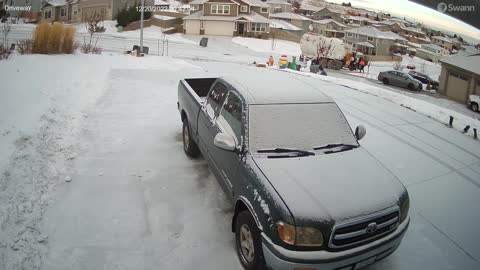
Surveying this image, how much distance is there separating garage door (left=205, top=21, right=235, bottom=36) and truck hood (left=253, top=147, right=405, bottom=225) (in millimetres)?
45457

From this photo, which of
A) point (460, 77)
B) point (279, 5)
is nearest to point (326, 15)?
point (279, 5)

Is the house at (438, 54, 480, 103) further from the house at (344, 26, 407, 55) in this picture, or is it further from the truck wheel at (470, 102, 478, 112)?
the house at (344, 26, 407, 55)

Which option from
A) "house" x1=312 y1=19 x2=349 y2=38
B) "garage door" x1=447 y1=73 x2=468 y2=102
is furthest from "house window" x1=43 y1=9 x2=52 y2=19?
"garage door" x1=447 y1=73 x2=468 y2=102

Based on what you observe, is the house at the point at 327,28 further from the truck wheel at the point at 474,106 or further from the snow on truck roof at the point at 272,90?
the snow on truck roof at the point at 272,90

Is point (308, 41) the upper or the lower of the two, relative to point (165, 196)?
upper

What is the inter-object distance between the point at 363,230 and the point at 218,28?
1839 inches

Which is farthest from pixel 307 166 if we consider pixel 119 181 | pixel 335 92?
pixel 335 92

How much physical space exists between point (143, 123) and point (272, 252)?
5756 mm

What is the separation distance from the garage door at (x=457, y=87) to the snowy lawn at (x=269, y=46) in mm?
16273

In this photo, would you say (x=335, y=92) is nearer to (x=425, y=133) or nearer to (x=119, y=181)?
(x=425, y=133)

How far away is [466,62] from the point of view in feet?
101

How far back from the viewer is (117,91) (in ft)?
35.8

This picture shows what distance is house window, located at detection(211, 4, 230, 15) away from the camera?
4709 cm

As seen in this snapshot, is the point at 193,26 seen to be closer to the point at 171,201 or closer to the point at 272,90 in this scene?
the point at 272,90
